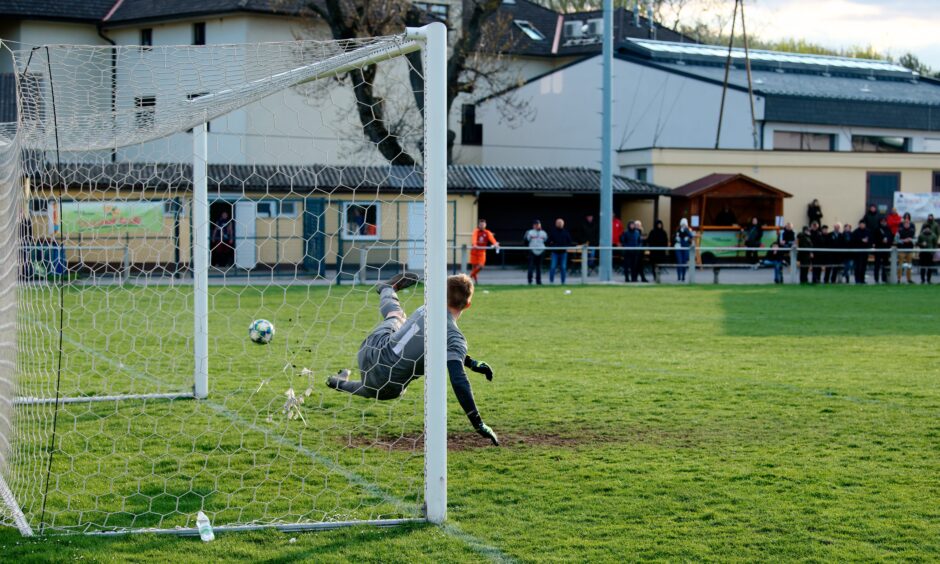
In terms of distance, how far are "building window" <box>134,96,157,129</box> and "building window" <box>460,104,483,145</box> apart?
107ft

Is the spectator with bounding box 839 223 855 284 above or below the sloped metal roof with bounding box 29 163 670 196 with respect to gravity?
below

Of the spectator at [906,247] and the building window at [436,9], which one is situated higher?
the building window at [436,9]

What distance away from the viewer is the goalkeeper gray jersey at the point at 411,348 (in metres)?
6.88

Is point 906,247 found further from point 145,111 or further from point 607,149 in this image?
point 145,111

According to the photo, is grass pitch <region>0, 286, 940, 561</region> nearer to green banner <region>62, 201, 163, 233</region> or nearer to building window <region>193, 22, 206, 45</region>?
green banner <region>62, 201, 163, 233</region>

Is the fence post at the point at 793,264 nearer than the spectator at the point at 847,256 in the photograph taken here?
Yes

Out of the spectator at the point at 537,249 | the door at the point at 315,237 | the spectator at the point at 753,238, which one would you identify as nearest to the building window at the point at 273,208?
the door at the point at 315,237

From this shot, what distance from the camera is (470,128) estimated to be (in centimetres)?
Result: 4066

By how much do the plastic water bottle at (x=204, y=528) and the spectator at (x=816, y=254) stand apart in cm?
2182

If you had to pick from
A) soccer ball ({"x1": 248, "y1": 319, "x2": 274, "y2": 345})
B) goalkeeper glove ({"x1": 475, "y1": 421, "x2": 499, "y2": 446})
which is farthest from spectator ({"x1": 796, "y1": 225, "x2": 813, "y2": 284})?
goalkeeper glove ({"x1": 475, "y1": 421, "x2": 499, "y2": 446})

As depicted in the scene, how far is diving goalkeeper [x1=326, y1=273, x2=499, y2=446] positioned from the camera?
6.84 metres

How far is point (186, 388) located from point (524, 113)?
103 ft

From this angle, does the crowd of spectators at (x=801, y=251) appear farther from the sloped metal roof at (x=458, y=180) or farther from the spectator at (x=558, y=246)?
the sloped metal roof at (x=458, y=180)

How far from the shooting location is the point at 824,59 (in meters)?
44.6
